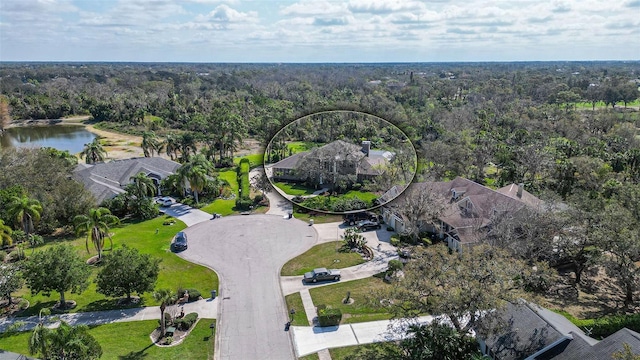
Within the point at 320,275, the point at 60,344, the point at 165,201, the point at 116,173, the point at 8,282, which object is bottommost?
the point at 165,201

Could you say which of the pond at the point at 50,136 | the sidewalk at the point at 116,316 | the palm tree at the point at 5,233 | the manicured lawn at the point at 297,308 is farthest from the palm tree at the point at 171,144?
the manicured lawn at the point at 297,308

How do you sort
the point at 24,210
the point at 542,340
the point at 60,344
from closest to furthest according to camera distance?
the point at 60,344, the point at 542,340, the point at 24,210

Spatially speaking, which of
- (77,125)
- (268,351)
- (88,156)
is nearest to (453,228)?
(268,351)

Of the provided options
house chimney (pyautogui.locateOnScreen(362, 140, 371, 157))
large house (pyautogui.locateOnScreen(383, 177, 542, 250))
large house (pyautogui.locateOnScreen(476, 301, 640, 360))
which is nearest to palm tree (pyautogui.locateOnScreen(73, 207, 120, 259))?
large house (pyautogui.locateOnScreen(383, 177, 542, 250))

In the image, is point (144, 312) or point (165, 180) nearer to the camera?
point (144, 312)

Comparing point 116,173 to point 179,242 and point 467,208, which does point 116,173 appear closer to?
point 179,242

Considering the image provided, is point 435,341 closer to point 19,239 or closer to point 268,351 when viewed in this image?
point 268,351

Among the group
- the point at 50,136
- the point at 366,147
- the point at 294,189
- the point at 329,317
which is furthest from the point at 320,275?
the point at 50,136
